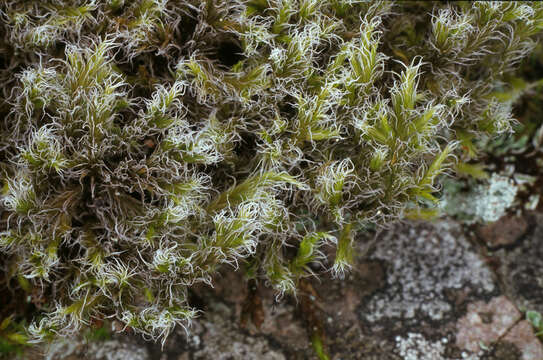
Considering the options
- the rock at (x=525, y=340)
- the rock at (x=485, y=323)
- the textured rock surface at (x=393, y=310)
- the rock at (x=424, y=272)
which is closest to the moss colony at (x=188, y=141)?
the textured rock surface at (x=393, y=310)

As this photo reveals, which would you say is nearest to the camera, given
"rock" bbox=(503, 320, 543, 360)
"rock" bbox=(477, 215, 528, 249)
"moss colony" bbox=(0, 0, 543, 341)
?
"moss colony" bbox=(0, 0, 543, 341)

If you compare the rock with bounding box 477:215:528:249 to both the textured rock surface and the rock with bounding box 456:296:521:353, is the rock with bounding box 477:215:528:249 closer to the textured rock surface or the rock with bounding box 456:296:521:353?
the textured rock surface

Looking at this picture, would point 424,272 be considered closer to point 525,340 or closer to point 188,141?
point 525,340

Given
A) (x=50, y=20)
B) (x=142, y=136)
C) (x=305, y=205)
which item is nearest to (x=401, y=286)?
(x=305, y=205)

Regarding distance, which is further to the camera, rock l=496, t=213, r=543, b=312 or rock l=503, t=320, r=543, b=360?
rock l=496, t=213, r=543, b=312

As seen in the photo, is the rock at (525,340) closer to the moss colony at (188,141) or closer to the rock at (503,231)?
the rock at (503,231)

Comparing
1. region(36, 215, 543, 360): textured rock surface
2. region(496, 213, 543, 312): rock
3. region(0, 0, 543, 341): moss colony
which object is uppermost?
region(0, 0, 543, 341): moss colony

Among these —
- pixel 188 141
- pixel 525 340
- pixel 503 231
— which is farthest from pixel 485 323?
pixel 188 141

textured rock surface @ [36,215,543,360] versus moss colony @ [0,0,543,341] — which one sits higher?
moss colony @ [0,0,543,341]

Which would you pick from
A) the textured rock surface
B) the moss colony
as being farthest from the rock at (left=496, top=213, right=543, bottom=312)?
the moss colony
